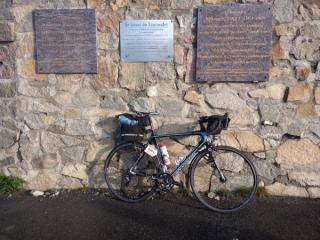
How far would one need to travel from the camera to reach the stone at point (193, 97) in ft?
14.1

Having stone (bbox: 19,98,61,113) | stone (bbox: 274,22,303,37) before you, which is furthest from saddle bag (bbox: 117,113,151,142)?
stone (bbox: 274,22,303,37)

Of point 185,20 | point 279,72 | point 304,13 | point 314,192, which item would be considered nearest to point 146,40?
point 185,20

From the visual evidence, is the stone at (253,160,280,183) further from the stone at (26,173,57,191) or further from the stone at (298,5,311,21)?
the stone at (26,173,57,191)

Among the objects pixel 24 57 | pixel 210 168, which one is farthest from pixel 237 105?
pixel 24 57

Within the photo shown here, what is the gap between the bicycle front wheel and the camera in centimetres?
418

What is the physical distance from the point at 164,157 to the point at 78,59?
1554 millimetres

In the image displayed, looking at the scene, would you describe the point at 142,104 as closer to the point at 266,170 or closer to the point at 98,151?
the point at 98,151

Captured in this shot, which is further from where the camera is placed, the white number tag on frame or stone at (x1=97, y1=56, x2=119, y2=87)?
stone at (x1=97, y1=56, x2=119, y2=87)

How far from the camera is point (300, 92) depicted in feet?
13.6

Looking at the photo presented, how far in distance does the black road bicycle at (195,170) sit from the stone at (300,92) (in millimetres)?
804

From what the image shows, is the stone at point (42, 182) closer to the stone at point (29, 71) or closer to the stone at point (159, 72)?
the stone at point (29, 71)

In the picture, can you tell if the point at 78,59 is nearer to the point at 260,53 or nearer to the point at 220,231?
the point at 260,53

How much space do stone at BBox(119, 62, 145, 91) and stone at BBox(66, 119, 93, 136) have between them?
2.35 feet

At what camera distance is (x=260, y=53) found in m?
4.14
